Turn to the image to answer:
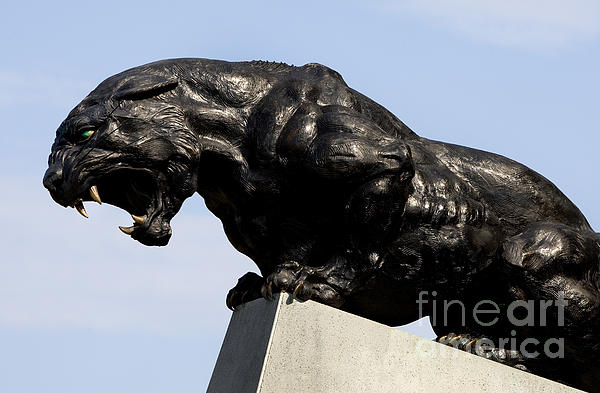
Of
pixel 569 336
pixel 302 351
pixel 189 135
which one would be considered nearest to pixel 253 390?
pixel 302 351

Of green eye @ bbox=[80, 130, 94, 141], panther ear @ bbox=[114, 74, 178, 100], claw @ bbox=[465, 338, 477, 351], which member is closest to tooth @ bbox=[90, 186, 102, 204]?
green eye @ bbox=[80, 130, 94, 141]

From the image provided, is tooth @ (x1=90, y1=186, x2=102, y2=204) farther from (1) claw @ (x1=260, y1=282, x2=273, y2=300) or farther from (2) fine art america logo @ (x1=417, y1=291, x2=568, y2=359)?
(2) fine art america logo @ (x1=417, y1=291, x2=568, y2=359)

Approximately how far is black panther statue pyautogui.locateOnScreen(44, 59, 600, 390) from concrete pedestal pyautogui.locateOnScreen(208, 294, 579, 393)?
6.9 inches

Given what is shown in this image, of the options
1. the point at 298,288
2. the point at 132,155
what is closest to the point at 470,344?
the point at 298,288

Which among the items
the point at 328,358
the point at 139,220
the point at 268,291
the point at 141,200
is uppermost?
the point at 141,200

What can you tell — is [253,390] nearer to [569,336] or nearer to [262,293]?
[262,293]

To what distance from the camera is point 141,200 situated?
22.3 feet

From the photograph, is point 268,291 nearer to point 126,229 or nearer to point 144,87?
point 126,229

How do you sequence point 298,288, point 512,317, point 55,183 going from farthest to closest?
point 512,317 < point 55,183 < point 298,288

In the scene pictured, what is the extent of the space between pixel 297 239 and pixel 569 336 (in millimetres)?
1711

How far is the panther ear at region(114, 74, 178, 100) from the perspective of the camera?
6.77 metres

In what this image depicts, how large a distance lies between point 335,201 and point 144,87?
123cm

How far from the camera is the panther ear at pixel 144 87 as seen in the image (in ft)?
22.2

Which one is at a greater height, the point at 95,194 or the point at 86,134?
the point at 86,134
